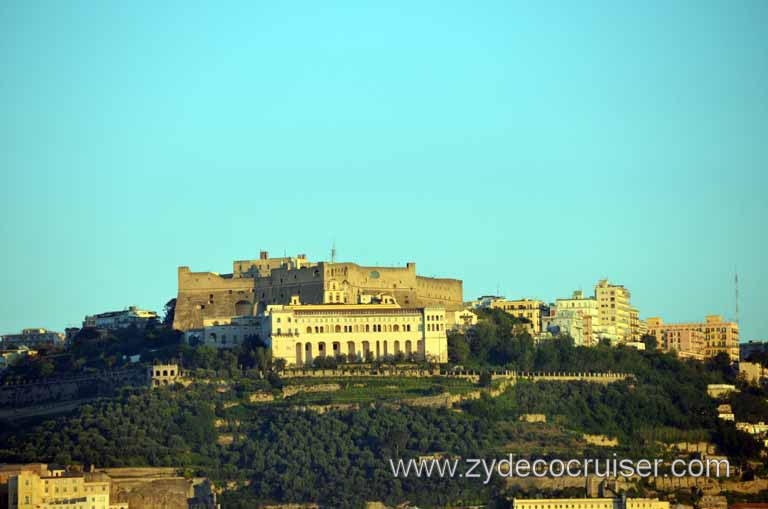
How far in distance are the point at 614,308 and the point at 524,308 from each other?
4.43 m

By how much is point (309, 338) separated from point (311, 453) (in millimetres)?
9746

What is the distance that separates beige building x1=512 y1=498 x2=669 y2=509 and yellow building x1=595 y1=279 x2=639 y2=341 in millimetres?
22926

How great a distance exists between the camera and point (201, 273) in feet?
327

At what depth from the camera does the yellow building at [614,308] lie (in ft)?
343

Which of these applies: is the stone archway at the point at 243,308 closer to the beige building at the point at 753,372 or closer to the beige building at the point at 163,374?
the beige building at the point at 163,374

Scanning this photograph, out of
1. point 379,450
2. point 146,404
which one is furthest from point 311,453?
point 146,404

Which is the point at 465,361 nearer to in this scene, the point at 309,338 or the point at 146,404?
the point at 309,338

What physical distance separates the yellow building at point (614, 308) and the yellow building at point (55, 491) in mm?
33350

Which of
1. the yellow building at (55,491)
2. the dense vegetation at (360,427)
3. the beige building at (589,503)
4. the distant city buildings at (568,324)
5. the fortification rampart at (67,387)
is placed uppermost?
the distant city buildings at (568,324)

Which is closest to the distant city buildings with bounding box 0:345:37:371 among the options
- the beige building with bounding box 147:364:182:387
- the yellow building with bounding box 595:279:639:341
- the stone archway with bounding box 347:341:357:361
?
the beige building with bounding box 147:364:182:387

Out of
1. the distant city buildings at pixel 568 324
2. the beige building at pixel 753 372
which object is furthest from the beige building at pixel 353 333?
the beige building at pixel 753 372

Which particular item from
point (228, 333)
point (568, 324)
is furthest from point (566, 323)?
point (228, 333)

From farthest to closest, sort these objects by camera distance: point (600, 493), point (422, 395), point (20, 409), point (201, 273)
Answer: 1. point (201, 273)
2. point (20, 409)
3. point (422, 395)
4. point (600, 493)

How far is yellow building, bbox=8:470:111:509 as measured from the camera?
247 ft
